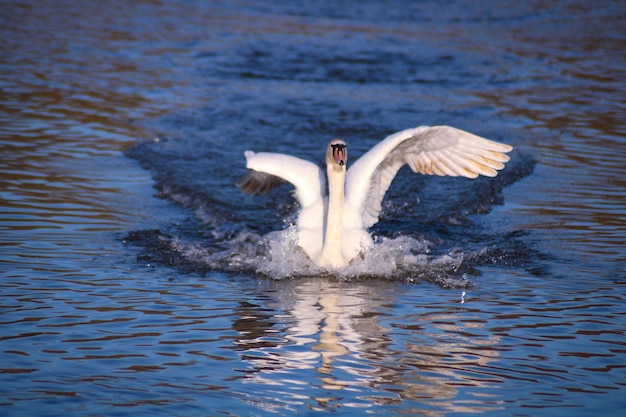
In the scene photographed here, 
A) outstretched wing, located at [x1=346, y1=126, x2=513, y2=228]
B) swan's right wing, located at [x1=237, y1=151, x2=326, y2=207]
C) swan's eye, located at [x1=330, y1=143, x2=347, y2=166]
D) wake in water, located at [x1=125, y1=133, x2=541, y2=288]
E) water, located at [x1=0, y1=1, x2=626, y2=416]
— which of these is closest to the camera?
water, located at [x1=0, y1=1, x2=626, y2=416]

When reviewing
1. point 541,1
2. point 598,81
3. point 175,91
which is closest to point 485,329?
point 175,91

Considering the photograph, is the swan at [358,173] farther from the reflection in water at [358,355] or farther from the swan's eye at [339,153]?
the reflection in water at [358,355]

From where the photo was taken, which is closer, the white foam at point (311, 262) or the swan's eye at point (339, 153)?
the swan's eye at point (339, 153)

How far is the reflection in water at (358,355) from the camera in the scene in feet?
19.4

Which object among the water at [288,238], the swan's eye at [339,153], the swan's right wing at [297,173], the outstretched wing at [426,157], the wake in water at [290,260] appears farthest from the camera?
the swan's right wing at [297,173]

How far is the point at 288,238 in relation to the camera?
364 inches

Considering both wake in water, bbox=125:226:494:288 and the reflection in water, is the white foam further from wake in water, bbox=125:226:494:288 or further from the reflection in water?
the reflection in water

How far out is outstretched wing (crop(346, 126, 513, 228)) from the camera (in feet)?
30.1

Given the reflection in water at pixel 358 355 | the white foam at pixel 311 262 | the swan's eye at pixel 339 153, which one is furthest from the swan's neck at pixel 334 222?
the reflection in water at pixel 358 355

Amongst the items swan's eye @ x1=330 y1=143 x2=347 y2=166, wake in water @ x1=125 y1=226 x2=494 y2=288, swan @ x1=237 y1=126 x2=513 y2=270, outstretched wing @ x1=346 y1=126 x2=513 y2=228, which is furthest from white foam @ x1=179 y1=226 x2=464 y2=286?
swan's eye @ x1=330 y1=143 x2=347 y2=166

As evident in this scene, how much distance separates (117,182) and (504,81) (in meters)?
9.31

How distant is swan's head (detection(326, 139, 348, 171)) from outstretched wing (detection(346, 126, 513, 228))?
1.31 ft

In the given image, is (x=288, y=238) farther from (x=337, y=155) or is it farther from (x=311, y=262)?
(x=337, y=155)

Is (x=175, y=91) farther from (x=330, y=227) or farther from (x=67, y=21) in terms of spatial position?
(x=330, y=227)
